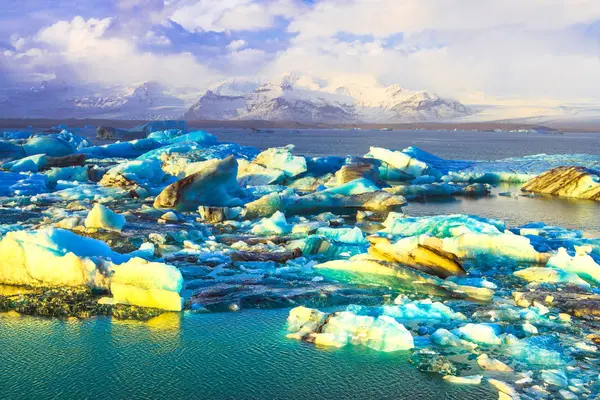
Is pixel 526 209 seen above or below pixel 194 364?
below

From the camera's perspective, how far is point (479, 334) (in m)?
6.76

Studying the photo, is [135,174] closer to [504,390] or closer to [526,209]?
[526,209]

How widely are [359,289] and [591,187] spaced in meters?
16.3

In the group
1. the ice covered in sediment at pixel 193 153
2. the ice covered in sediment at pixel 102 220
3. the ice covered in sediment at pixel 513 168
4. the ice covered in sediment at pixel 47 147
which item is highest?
the ice covered in sediment at pixel 47 147

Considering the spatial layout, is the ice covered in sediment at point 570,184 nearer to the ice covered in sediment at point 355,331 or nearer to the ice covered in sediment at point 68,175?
the ice covered in sediment at point 355,331

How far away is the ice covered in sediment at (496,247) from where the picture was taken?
1102cm

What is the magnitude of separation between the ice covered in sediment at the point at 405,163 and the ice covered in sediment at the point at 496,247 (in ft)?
52.2

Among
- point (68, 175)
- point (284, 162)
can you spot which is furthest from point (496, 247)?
point (68, 175)

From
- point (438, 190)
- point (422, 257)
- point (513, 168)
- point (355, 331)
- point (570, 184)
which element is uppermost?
point (422, 257)

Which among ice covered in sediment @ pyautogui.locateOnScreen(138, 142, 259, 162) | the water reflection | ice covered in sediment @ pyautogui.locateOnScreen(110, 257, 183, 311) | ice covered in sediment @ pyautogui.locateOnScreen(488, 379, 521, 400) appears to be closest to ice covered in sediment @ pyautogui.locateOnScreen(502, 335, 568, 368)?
ice covered in sediment @ pyautogui.locateOnScreen(488, 379, 521, 400)

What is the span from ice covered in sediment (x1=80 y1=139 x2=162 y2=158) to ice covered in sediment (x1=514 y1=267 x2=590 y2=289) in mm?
30179

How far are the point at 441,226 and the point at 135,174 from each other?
13674mm

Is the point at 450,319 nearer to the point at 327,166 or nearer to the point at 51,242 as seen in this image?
the point at 51,242

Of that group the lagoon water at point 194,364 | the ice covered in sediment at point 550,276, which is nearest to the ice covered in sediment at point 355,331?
the lagoon water at point 194,364
